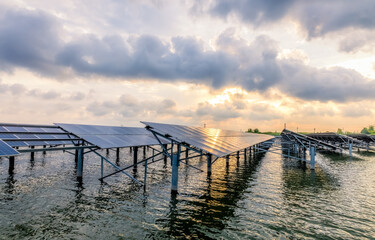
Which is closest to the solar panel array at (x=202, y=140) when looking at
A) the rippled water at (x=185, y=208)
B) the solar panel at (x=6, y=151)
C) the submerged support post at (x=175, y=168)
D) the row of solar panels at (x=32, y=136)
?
the submerged support post at (x=175, y=168)

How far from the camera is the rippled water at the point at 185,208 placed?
39.4 ft

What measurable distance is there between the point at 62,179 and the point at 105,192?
25.2 feet

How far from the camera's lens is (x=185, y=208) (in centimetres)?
1539

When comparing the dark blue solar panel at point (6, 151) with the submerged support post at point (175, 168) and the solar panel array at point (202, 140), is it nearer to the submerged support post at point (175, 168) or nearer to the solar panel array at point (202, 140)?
the solar panel array at point (202, 140)

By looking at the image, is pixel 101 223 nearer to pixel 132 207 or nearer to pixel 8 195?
pixel 132 207

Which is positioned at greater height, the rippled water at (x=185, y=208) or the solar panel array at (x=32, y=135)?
the solar panel array at (x=32, y=135)

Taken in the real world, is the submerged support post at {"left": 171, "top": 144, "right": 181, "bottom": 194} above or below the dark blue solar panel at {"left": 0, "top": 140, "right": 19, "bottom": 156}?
below

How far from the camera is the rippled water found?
12.0 meters

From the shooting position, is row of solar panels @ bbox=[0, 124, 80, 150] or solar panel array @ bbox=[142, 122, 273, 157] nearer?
solar panel array @ bbox=[142, 122, 273, 157]

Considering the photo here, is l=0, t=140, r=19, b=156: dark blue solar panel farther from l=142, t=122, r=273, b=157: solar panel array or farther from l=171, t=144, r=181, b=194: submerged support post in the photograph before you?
l=171, t=144, r=181, b=194: submerged support post

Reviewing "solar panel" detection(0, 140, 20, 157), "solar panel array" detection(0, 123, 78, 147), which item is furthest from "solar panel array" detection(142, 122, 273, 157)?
"solar panel array" detection(0, 123, 78, 147)

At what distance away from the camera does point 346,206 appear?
1669cm

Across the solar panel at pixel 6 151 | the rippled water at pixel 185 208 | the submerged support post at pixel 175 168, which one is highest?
the solar panel at pixel 6 151

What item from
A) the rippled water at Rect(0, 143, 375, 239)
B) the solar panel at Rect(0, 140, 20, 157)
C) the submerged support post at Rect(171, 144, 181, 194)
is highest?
the solar panel at Rect(0, 140, 20, 157)
